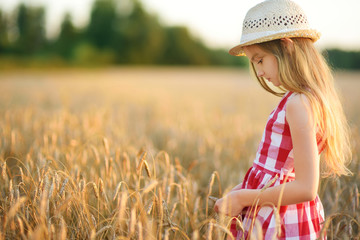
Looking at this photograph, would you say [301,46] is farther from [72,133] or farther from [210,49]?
[210,49]

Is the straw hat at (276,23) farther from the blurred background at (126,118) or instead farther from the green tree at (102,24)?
the green tree at (102,24)

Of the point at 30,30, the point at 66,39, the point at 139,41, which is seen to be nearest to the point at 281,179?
the point at 139,41

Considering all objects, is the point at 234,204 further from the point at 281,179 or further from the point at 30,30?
the point at 30,30

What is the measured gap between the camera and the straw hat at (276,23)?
1.06 metres

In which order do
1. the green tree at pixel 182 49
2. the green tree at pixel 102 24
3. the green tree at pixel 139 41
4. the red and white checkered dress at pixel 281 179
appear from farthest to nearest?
the green tree at pixel 182 49
the green tree at pixel 102 24
the green tree at pixel 139 41
the red and white checkered dress at pixel 281 179

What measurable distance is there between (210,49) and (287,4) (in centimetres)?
4449

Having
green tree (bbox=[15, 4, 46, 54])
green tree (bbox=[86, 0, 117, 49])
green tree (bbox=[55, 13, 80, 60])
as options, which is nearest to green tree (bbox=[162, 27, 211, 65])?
green tree (bbox=[86, 0, 117, 49])

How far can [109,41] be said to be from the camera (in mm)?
38469

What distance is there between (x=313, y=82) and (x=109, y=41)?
130 feet

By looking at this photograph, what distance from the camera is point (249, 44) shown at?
3.68 feet

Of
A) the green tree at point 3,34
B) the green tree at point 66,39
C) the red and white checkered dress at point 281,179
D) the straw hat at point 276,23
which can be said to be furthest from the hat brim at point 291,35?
the green tree at point 66,39

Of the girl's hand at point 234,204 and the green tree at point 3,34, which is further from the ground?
the green tree at point 3,34

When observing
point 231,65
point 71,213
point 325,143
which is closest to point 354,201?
point 325,143

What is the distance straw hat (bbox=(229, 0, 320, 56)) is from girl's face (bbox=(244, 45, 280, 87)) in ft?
0.16
